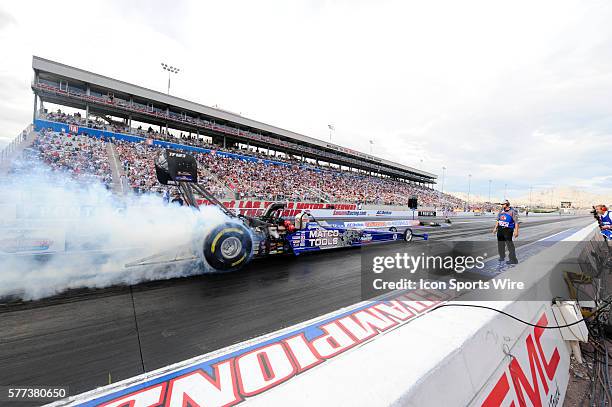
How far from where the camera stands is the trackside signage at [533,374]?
189 cm

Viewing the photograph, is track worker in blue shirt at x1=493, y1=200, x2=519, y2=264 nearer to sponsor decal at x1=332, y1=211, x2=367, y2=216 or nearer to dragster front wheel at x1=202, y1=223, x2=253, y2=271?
dragster front wheel at x1=202, y1=223, x2=253, y2=271

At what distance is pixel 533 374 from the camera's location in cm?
237

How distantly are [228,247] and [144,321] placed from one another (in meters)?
2.32

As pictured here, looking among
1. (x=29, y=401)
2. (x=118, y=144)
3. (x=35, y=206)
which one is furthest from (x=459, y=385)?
(x=118, y=144)

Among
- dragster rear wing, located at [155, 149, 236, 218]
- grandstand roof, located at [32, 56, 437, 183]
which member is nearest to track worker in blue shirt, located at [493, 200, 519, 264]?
dragster rear wing, located at [155, 149, 236, 218]

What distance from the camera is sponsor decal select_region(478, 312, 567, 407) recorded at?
6.25 ft

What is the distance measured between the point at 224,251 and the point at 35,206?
379 cm

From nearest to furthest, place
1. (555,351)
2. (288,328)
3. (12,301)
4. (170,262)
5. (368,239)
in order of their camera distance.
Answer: (555,351) < (288,328) < (12,301) < (170,262) < (368,239)

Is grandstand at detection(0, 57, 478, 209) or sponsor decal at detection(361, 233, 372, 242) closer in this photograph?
sponsor decal at detection(361, 233, 372, 242)

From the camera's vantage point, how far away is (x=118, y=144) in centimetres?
2147

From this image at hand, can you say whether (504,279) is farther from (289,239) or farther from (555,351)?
(289,239)

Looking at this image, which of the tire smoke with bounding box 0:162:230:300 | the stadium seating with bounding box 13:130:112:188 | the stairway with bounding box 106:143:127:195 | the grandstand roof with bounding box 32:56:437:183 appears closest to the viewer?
the tire smoke with bounding box 0:162:230:300

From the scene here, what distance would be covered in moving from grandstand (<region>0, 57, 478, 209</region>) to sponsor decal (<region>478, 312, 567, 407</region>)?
1717 cm

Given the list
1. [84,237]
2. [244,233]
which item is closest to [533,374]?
[244,233]
